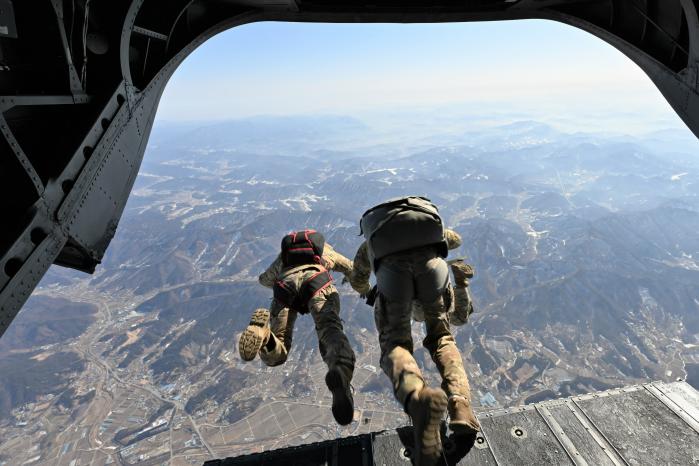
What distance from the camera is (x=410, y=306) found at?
466cm

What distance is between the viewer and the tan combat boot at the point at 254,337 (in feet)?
14.6

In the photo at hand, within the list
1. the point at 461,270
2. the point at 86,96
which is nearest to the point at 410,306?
the point at 461,270

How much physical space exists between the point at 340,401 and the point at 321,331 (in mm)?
1238

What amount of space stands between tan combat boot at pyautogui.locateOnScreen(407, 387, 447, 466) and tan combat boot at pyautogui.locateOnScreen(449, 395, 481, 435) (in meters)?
0.42

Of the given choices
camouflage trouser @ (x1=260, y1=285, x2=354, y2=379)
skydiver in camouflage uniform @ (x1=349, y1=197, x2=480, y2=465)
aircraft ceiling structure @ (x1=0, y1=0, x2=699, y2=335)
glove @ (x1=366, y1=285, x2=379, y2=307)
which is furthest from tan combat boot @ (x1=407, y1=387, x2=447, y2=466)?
aircraft ceiling structure @ (x1=0, y1=0, x2=699, y2=335)

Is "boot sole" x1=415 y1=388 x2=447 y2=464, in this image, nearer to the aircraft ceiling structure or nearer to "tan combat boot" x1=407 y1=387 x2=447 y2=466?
"tan combat boot" x1=407 y1=387 x2=447 y2=466

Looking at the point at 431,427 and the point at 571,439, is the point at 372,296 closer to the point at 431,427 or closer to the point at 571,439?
the point at 431,427

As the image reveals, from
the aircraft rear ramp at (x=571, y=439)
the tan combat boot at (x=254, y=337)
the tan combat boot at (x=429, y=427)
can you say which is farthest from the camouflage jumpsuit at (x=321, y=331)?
the aircraft rear ramp at (x=571, y=439)

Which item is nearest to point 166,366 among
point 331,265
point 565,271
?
point 331,265

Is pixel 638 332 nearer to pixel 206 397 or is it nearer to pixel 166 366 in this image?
pixel 206 397

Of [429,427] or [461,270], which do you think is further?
[461,270]

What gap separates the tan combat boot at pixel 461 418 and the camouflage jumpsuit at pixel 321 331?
133cm

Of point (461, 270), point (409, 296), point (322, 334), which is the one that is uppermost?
point (409, 296)

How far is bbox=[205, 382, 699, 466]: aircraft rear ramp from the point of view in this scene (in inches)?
228
